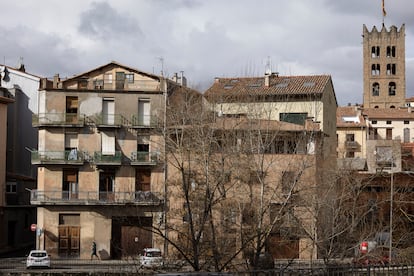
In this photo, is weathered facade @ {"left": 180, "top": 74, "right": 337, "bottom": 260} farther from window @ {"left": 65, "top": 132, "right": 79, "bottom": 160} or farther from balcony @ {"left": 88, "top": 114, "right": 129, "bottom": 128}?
window @ {"left": 65, "top": 132, "right": 79, "bottom": 160}

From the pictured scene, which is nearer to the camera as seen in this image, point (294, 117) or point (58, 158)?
point (58, 158)

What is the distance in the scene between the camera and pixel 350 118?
3482 inches

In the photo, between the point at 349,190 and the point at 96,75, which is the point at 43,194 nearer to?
the point at 96,75

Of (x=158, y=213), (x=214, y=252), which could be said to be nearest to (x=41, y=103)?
(x=158, y=213)

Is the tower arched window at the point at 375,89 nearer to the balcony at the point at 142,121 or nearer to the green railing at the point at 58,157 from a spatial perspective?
the balcony at the point at 142,121

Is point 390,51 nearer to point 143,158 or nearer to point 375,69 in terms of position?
point 375,69

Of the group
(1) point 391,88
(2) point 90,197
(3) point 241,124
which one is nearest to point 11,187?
(2) point 90,197

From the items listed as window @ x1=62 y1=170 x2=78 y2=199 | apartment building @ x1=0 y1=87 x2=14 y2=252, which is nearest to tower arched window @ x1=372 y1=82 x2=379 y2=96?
apartment building @ x1=0 y1=87 x2=14 y2=252

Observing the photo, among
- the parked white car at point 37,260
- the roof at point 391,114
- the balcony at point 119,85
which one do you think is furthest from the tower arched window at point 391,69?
the parked white car at point 37,260

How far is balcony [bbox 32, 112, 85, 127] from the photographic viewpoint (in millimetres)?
50969

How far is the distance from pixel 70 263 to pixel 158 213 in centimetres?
657

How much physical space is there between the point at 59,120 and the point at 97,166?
4311 millimetres

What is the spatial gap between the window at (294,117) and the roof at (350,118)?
2932 centimetres

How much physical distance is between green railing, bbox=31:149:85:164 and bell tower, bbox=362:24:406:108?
85.0m
